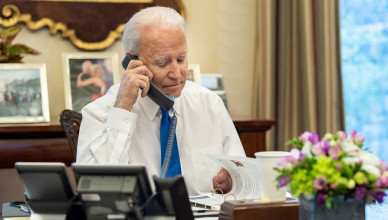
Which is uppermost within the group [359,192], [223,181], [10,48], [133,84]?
[10,48]

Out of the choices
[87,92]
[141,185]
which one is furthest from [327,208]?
[87,92]

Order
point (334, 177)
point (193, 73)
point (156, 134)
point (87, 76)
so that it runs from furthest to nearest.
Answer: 1. point (193, 73)
2. point (87, 76)
3. point (156, 134)
4. point (334, 177)

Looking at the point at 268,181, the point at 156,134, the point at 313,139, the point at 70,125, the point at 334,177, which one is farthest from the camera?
the point at 70,125

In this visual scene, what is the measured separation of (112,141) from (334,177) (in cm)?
126

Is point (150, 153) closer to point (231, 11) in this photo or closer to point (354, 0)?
point (231, 11)

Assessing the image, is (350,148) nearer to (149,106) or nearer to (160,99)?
(160,99)

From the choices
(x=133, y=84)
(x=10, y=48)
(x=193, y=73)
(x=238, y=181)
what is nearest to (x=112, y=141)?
(x=133, y=84)

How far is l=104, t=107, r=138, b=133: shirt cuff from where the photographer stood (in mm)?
3035

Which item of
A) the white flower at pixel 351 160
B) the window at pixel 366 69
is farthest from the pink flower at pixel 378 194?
the window at pixel 366 69

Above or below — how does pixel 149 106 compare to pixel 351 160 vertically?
above

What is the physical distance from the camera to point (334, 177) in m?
1.98

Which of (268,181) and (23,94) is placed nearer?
(268,181)

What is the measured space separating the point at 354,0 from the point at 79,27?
6.49 ft

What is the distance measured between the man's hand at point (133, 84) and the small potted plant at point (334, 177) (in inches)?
46.8
